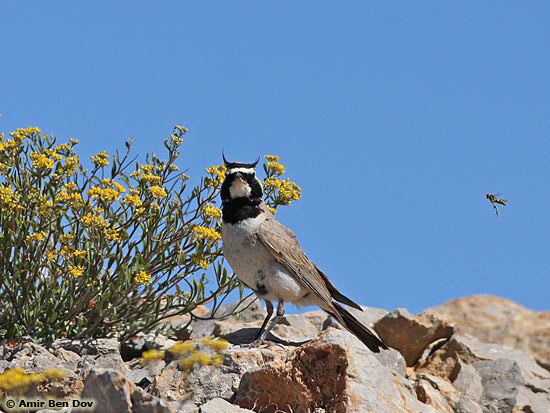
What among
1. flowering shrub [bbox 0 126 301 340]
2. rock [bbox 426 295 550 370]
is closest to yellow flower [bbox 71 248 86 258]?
flowering shrub [bbox 0 126 301 340]

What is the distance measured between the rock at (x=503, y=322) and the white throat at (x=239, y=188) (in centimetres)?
627

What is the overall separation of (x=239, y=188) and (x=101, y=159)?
1.27 m

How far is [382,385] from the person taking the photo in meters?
8.09

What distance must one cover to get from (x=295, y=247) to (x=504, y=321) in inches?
342

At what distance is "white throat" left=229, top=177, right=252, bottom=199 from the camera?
374 inches

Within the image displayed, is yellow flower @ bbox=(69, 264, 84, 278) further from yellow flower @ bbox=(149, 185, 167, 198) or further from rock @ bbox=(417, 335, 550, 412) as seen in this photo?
rock @ bbox=(417, 335, 550, 412)

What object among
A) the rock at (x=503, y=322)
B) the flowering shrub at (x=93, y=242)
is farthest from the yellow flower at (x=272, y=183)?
the rock at (x=503, y=322)

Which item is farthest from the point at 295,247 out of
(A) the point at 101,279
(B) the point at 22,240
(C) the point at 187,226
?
(B) the point at 22,240

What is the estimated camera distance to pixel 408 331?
11852 mm

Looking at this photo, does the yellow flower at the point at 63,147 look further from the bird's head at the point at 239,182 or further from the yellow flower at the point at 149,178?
the bird's head at the point at 239,182

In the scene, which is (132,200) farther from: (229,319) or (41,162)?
(229,319)

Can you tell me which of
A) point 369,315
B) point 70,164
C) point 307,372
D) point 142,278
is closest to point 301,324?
point 369,315

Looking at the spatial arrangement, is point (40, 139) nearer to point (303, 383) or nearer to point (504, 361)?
point (303, 383)

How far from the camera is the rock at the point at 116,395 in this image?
22.6ft
